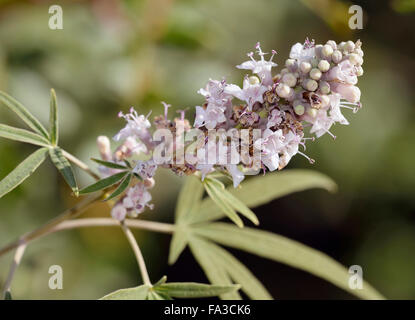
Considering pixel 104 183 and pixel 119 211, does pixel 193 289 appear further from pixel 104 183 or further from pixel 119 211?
pixel 104 183

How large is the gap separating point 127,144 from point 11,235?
76.9 inches

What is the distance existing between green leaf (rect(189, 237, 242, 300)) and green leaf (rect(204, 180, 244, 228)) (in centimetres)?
51

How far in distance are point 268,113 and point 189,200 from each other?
2.93 ft

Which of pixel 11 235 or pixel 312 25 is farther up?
pixel 312 25

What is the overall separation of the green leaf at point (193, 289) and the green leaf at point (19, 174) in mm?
642

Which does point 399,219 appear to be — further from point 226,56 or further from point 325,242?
point 226,56

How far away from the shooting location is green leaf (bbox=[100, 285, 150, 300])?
1812 mm

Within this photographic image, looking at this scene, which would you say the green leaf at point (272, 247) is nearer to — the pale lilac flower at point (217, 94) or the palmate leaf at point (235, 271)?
the palmate leaf at point (235, 271)

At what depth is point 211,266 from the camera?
7.52 ft

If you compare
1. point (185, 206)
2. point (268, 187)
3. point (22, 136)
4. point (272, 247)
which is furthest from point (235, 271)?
point (22, 136)

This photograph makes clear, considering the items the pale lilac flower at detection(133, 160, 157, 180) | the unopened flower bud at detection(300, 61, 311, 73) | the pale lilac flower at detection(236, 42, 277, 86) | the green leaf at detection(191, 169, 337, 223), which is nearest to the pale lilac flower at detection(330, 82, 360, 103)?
the unopened flower bud at detection(300, 61, 311, 73)

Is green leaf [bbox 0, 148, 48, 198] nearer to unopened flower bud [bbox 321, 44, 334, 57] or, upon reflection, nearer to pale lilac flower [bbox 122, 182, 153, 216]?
pale lilac flower [bbox 122, 182, 153, 216]
